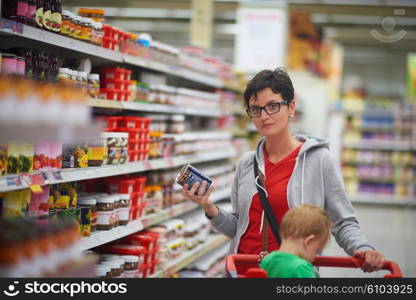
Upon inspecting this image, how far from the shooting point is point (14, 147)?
8.96 ft

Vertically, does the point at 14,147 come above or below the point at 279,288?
above

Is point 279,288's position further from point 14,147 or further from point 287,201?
point 14,147

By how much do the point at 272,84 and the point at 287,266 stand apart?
97 cm

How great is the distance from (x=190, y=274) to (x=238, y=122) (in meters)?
3.68

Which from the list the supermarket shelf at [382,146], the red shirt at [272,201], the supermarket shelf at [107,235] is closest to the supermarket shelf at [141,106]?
the supermarket shelf at [107,235]

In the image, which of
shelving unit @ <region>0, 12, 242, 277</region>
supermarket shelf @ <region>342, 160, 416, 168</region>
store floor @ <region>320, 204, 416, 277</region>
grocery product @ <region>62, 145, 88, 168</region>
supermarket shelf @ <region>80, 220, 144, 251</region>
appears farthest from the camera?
supermarket shelf @ <region>342, 160, 416, 168</region>

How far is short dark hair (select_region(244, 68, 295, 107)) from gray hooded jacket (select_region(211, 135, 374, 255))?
0.95 ft

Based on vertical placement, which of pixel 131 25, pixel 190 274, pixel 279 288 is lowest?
pixel 190 274

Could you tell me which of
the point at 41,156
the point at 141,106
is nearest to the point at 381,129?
the point at 141,106

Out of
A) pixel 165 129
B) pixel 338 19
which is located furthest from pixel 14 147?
pixel 338 19

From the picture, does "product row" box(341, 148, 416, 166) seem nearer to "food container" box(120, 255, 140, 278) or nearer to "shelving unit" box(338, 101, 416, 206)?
"shelving unit" box(338, 101, 416, 206)

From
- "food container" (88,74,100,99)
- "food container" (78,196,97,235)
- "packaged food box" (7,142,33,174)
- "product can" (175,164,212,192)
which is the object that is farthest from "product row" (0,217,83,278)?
"food container" (88,74,100,99)

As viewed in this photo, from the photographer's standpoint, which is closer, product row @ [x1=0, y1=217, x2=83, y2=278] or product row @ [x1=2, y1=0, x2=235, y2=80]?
product row @ [x1=0, y1=217, x2=83, y2=278]

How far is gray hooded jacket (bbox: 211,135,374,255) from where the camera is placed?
3.08 metres
